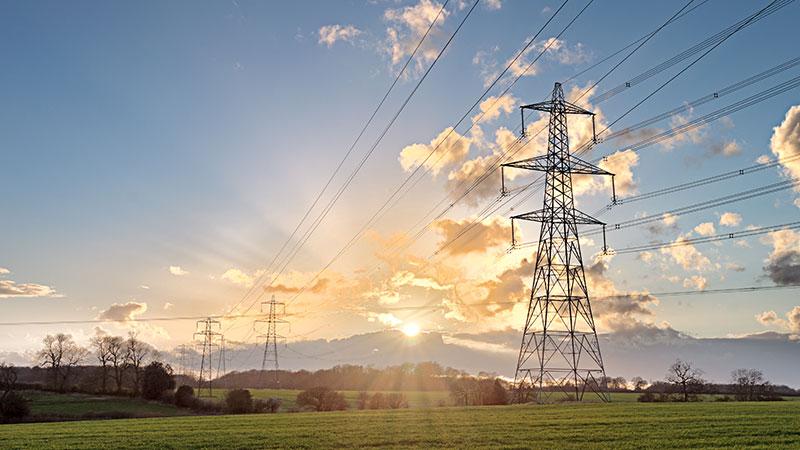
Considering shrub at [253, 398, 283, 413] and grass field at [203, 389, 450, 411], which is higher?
shrub at [253, 398, 283, 413]

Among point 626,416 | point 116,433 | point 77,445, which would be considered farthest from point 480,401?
point 77,445

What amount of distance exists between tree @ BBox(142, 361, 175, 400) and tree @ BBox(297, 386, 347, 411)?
2941 cm

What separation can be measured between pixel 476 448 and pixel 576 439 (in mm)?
5196

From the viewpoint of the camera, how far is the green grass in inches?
3590

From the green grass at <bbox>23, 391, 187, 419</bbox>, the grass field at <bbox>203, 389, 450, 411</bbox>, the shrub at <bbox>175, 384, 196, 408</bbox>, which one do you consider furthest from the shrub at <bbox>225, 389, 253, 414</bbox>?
the shrub at <bbox>175, 384, 196, 408</bbox>

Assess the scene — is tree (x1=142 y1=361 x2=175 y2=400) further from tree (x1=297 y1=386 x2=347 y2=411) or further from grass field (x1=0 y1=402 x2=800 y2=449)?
grass field (x1=0 y1=402 x2=800 y2=449)

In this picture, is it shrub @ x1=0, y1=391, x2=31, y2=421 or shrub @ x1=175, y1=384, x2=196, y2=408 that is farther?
shrub @ x1=175, y1=384, x2=196, y2=408

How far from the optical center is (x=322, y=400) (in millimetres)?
97375

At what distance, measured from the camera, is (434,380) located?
654 feet

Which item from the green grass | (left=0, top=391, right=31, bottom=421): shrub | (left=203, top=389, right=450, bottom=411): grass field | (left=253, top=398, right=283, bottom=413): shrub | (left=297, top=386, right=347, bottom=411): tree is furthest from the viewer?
(left=203, top=389, right=450, bottom=411): grass field

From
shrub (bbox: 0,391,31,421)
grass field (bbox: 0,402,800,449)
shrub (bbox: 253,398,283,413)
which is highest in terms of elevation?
grass field (bbox: 0,402,800,449)

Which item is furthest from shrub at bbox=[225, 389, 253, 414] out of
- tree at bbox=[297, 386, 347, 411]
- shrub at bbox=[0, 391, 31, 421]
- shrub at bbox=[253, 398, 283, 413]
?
shrub at bbox=[0, 391, 31, 421]

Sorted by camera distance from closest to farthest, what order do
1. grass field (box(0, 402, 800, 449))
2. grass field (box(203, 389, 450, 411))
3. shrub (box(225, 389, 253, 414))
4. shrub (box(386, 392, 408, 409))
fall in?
grass field (box(0, 402, 800, 449)), shrub (box(225, 389, 253, 414)), shrub (box(386, 392, 408, 409)), grass field (box(203, 389, 450, 411))

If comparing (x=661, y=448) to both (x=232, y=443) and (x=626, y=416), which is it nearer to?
(x=626, y=416)
